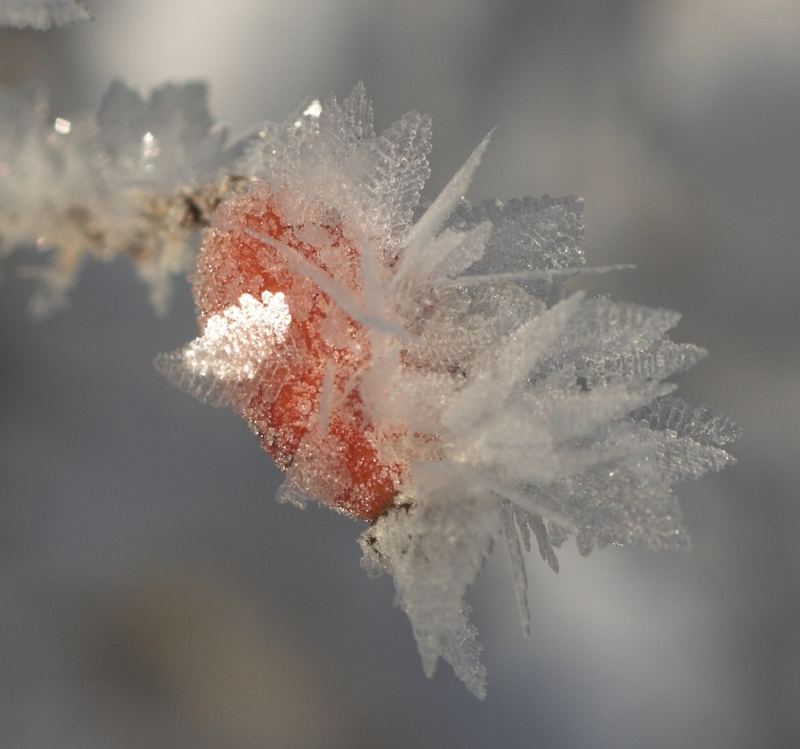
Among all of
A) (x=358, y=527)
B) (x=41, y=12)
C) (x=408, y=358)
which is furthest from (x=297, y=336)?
(x=358, y=527)

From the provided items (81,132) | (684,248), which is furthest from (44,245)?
(684,248)

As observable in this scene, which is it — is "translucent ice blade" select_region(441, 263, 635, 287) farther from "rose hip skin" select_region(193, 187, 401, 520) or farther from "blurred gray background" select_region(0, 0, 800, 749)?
"blurred gray background" select_region(0, 0, 800, 749)

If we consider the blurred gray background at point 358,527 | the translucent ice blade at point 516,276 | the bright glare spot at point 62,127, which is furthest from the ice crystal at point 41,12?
the blurred gray background at point 358,527

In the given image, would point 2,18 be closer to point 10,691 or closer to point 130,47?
point 130,47

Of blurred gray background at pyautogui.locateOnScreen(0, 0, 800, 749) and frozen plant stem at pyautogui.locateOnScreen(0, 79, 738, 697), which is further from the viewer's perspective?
blurred gray background at pyautogui.locateOnScreen(0, 0, 800, 749)

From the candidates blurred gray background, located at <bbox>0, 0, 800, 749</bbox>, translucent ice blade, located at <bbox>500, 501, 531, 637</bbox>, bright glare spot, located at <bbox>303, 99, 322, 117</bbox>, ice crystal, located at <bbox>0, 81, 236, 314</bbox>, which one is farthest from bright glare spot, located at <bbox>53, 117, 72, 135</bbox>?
blurred gray background, located at <bbox>0, 0, 800, 749</bbox>

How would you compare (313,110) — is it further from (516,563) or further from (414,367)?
(516,563)

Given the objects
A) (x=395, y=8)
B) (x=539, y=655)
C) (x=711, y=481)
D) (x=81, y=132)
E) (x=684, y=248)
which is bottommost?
(x=539, y=655)
